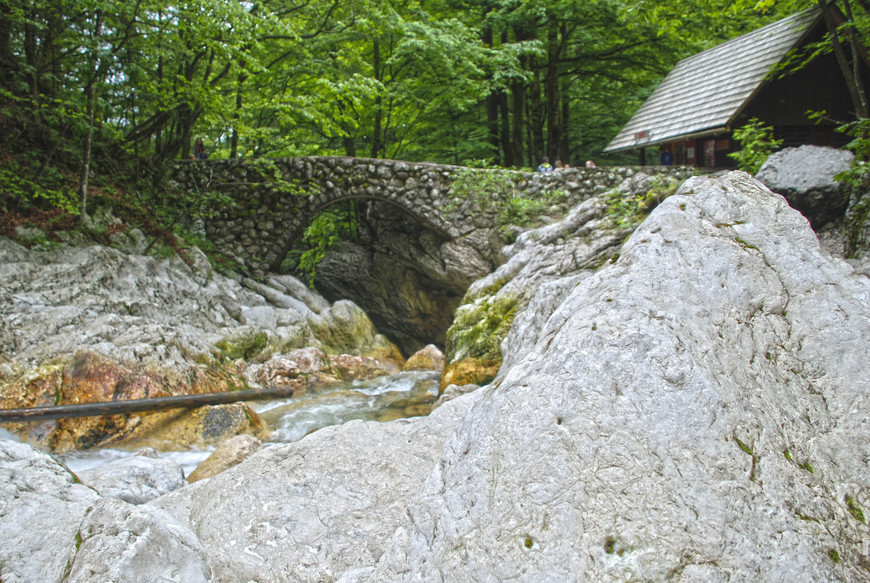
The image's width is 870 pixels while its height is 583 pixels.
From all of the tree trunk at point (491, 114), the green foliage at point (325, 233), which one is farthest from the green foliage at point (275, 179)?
the tree trunk at point (491, 114)

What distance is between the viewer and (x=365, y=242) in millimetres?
15727

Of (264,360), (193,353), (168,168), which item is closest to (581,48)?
(168,168)

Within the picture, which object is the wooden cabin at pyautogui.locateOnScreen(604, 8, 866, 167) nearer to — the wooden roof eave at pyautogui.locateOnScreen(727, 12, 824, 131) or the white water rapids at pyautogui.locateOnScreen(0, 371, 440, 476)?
the wooden roof eave at pyautogui.locateOnScreen(727, 12, 824, 131)

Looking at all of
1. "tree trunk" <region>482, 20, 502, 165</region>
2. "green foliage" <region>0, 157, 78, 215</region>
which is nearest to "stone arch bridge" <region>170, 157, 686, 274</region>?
"green foliage" <region>0, 157, 78, 215</region>

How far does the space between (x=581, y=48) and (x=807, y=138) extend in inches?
279

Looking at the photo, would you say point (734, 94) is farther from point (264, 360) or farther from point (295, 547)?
point (295, 547)

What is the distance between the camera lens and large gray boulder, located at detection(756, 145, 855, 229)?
14.4ft

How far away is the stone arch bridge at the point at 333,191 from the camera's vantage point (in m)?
12.0

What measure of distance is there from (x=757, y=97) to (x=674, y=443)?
477 inches

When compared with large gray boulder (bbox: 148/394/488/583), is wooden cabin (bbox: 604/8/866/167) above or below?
above

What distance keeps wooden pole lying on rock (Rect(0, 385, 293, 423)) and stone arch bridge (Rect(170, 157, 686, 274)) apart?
625 cm

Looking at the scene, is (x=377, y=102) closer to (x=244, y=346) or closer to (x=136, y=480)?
(x=244, y=346)

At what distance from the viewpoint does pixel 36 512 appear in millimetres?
2588

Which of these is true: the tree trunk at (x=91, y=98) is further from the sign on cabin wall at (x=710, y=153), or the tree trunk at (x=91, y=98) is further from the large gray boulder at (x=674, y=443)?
the sign on cabin wall at (x=710, y=153)
